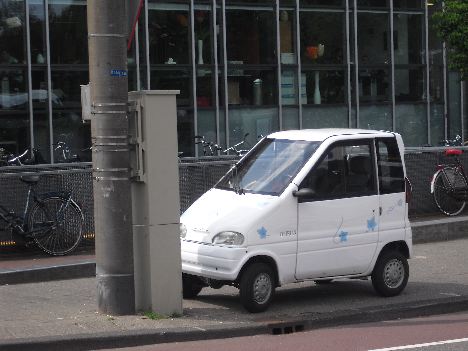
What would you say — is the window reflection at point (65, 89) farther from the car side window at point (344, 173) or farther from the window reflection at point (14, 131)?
the car side window at point (344, 173)

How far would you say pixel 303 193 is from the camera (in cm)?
1080

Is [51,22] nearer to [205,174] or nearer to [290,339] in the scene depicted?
[205,174]

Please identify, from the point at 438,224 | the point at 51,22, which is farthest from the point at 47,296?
the point at 51,22

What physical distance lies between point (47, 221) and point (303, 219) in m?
4.39

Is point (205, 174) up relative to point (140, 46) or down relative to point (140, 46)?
down

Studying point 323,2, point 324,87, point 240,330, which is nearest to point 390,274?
point 240,330

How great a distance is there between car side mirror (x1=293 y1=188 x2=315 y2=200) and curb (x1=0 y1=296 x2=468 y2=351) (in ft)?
4.25

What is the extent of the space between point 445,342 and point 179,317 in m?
2.76

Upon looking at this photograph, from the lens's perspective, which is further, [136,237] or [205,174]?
[205,174]

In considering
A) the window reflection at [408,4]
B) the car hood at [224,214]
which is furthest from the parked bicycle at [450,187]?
the window reflection at [408,4]

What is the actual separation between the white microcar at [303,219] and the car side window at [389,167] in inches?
0.5

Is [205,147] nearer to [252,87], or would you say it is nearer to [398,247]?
[252,87]

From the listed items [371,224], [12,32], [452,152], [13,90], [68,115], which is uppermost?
A: [12,32]

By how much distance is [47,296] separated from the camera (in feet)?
38.2
